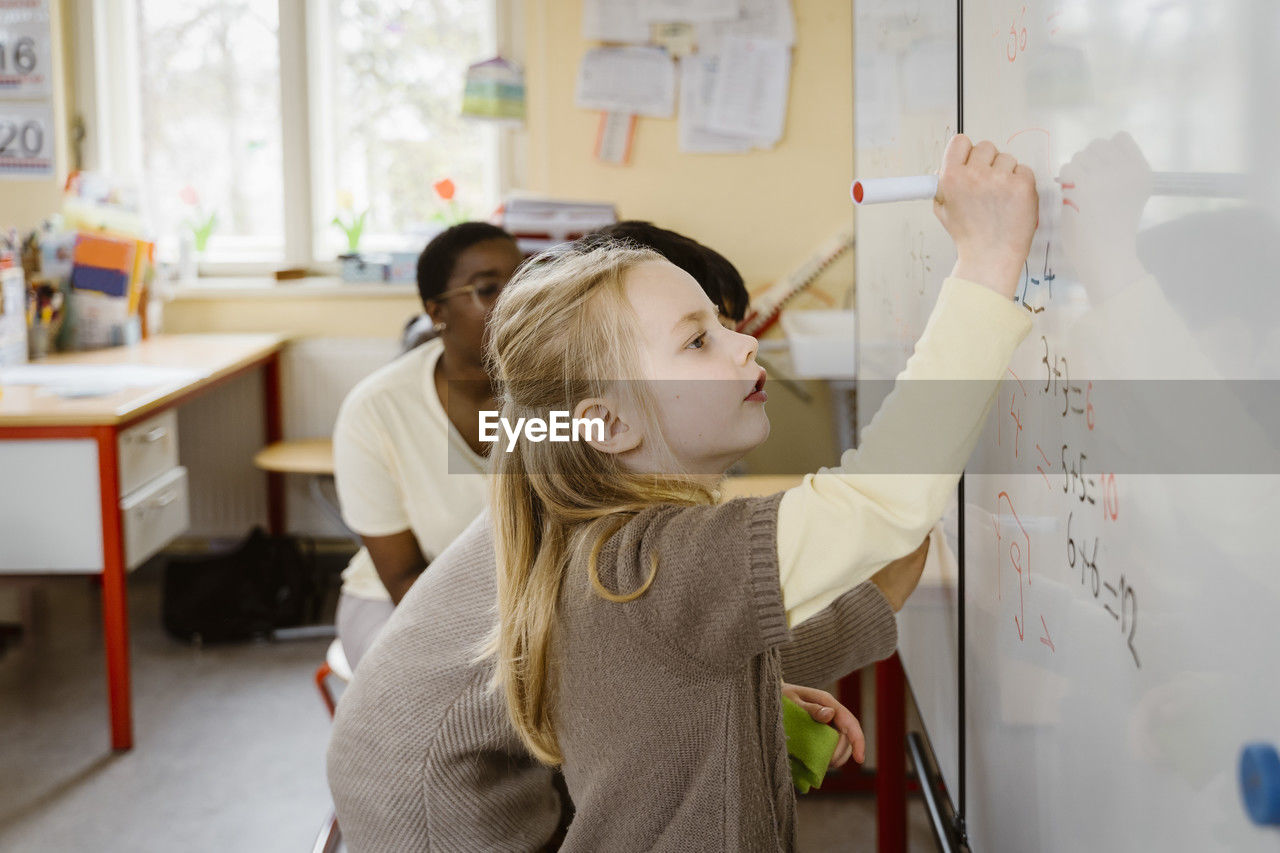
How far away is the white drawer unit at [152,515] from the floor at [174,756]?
37 cm

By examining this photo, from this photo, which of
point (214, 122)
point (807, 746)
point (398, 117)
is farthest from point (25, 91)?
point (807, 746)

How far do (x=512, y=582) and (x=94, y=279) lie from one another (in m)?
2.63

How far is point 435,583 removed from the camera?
1065 mm

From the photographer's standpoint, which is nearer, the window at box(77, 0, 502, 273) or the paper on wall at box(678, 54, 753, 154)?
the paper on wall at box(678, 54, 753, 154)

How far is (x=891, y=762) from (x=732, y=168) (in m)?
2.05

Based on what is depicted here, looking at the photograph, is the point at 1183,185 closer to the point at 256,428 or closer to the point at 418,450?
the point at 418,450

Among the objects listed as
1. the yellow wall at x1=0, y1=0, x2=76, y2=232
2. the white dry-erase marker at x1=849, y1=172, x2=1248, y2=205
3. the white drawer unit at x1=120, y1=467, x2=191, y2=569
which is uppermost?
the yellow wall at x1=0, y1=0, x2=76, y2=232

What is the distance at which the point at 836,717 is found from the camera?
1.08m

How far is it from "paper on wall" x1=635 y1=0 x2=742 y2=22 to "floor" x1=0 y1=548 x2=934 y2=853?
6.10ft

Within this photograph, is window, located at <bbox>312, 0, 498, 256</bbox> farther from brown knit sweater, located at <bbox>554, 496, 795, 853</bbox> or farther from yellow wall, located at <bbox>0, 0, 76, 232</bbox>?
brown knit sweater, located at <bbox>554, 496, 795, 853</bbox>

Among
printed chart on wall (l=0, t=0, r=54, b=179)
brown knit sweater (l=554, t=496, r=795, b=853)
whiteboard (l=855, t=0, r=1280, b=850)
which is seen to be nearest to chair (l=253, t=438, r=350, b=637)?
printed chart on wall (l=0, t=0, r=54, b=179)

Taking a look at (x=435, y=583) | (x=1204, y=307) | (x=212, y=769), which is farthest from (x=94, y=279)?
(x=1204, y=307)

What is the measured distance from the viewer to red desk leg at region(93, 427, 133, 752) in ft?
7.62

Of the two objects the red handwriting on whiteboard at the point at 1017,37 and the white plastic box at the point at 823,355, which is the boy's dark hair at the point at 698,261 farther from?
the white plastic box at the point at 823,355
